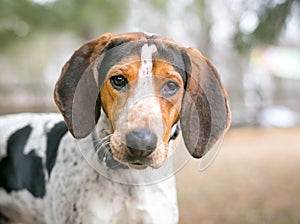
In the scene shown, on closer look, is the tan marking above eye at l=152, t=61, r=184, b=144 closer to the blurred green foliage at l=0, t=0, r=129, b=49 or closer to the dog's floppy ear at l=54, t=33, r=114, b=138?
the dog's floppy ear at l=54, t=33, r=114, b=138

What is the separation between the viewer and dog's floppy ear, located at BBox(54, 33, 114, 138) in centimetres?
239

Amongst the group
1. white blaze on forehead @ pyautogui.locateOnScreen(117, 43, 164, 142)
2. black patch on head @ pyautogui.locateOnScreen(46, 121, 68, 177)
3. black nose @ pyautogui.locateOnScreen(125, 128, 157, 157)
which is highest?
white blaze on forehead @ pyautogui.locateOnScreen(117, 43, 164, 142)

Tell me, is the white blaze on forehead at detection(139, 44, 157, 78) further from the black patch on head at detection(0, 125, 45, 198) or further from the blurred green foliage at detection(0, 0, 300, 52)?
the blurred green foliage at detection(0, 0, 300, 52)

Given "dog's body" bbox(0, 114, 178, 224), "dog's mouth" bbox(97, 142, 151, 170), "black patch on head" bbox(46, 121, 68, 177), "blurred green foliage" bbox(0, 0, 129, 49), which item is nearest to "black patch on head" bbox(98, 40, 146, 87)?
"dog's mouth" bbox(97, 142, 151, 170)

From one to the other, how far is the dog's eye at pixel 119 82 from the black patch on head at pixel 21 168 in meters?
0.94

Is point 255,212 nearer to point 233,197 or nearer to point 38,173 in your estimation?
point 233,197

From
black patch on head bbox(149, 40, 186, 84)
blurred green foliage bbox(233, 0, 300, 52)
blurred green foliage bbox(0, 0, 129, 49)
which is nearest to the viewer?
black patch on head bbox(149, 40, 186, 84)

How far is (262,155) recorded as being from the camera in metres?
9.86

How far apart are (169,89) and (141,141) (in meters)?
0.30

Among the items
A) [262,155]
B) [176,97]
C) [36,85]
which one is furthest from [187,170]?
[36,85]

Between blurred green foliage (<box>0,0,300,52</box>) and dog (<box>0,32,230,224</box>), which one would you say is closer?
dog (<box>0,32,230,224</box>)

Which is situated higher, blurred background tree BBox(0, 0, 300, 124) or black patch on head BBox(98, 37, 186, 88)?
black patch on head BBox(98, 37, 186, 88)

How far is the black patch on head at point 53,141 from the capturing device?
289 centimetres

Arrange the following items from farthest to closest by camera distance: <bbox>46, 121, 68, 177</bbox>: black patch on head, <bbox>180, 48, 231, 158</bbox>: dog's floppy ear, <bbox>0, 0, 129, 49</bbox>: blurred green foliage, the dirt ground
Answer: <bbox>0, 0, 129, 49</bbox>: blurred green foliage, the dirt ground, <bbox>46, 121, 68, 177</bbox>: black patch on head, <bbox>180, 48, 231, 158</bbox>: dog's floppy ear
